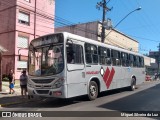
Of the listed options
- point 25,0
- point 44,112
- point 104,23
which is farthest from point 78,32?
point 44,112

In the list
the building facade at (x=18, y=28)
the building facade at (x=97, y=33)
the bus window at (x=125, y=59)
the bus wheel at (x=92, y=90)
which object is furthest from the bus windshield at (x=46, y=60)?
the building facade at (x=97, y=33)

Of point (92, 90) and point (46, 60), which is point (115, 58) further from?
point (46, 60)

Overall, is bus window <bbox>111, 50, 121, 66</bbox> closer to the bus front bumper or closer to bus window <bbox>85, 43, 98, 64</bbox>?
bus window <bbox>85, 43, 98, 64</bbox>

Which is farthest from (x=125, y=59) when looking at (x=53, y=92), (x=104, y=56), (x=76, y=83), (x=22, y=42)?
(x=22, y=42)

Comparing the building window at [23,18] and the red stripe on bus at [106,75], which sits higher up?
the building window at [23,18]

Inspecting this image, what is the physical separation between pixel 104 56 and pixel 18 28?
656 inches

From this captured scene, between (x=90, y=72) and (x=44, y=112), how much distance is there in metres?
3.77

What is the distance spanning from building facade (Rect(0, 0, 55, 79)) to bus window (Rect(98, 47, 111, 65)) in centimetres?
1486

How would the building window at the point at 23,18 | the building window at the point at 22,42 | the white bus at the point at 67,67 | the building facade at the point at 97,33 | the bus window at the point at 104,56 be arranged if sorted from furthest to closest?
the building facade at the point at 97,33, the building window at the point at 23,18, the building window at the point at 22,42, the bus window at the point at 104,56, the white bus at the point at 67,67

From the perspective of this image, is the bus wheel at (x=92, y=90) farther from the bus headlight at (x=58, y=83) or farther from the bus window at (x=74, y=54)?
the bus headlight at (x=58, y=83)

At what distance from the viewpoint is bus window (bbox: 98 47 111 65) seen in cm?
1367

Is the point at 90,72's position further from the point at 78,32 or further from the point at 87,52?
the point at 78,32

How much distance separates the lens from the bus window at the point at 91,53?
12.3m

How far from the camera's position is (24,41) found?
28875 mm
